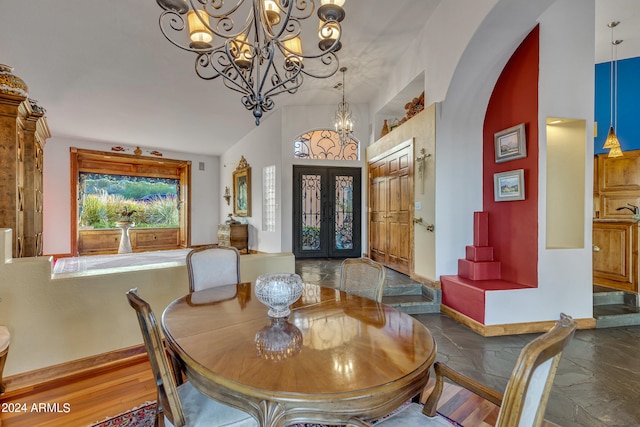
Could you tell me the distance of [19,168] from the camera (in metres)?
2.60

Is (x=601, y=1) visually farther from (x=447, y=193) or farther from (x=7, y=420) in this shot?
(x=7, y=420)

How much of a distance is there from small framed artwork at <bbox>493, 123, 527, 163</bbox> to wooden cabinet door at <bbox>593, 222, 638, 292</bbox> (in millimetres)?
1507

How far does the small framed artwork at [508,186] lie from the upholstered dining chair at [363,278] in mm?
2022

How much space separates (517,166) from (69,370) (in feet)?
14.5

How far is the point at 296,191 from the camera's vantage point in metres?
5.78

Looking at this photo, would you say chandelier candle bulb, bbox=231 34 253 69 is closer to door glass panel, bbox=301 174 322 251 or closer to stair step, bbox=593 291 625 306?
door glass panel, bbox=301 174 322 251

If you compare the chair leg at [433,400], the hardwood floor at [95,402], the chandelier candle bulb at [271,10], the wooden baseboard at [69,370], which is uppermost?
the chandelier candle bulb at [271,10]

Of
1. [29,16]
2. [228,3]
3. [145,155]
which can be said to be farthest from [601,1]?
[145,155]

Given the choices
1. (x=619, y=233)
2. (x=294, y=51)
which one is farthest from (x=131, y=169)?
(x=619, y=233)

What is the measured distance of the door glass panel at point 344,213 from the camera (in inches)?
235

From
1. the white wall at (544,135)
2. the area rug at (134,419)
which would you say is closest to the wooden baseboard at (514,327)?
the white wall at (544,135)

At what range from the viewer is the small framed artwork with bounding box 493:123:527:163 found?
298cm

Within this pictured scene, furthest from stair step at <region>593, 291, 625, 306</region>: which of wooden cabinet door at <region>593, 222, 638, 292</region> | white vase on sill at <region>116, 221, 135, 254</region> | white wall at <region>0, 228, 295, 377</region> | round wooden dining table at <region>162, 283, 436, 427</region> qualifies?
white vase on sill at <region>116, 221, 135, 254</region>

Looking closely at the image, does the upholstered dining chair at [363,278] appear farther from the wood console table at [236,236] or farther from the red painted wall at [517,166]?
the wood console table at [236,236]
